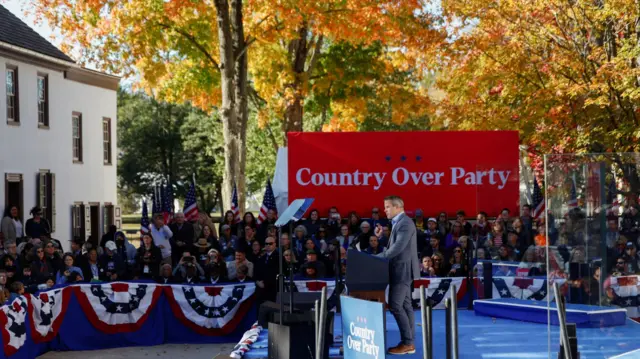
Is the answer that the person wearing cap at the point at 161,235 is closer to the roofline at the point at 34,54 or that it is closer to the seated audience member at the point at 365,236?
the seated audience member at the point at 365,236

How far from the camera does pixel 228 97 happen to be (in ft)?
88.6

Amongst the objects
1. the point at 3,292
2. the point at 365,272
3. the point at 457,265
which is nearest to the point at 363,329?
the point at 365,272

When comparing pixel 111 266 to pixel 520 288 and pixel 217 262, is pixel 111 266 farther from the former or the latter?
pixel 520 288

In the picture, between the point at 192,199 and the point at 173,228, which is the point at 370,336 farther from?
the point at 192,199

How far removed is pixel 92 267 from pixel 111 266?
52 cm

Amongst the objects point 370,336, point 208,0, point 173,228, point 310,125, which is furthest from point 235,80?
point 310,125

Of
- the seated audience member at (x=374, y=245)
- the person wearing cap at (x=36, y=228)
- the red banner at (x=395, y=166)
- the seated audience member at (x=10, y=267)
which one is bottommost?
the seated audience member at (x=10, y=267)

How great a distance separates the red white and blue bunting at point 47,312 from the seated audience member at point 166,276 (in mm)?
1701

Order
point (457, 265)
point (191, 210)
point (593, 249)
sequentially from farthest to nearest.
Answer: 1. point (191, 210)
2. point (457, 265)
3. point (593, 249)

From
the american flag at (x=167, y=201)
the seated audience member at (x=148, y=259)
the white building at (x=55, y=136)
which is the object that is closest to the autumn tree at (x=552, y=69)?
the american flag at (x=167, y=201)

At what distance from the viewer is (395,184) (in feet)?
76.9

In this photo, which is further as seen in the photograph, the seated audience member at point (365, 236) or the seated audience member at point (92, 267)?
the seated audience member at point (365, 236)

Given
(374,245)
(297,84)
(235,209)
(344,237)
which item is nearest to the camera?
(374,245)

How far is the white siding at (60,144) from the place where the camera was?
98.9 ft
